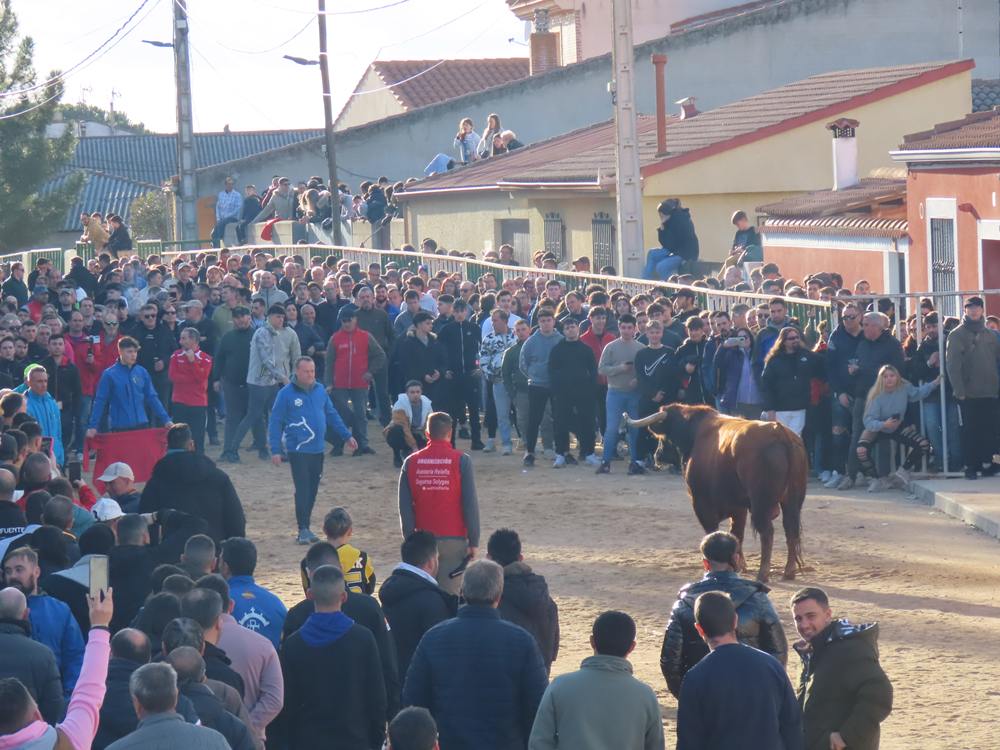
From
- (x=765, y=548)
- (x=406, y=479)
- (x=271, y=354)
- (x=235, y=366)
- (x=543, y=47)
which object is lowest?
(x=765, y=548)

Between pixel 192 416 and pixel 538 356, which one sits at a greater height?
pixel 538 356

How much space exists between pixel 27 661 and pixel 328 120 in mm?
30184

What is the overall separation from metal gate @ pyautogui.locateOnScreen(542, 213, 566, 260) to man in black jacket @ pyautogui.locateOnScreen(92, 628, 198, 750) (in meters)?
27.3

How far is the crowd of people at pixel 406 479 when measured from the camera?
6.61 m

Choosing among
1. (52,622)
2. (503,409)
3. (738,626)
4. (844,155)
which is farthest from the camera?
(844,155)

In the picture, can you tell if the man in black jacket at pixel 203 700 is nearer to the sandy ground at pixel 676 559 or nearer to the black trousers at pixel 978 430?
the sandy ground at pixel 676 559

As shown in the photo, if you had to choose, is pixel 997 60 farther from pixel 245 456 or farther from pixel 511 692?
pixel 511 692

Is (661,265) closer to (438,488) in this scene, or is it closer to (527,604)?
(438,488)

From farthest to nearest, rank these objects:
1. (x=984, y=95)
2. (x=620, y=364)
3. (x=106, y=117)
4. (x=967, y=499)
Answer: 1. (x=106, y=117)
2. (x=984, y=95)
3. (x=620, y=364)
4. (x=967, y=499)

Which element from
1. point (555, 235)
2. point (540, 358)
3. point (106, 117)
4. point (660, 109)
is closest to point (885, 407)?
point (540, 358)

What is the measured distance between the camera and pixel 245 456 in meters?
21.0

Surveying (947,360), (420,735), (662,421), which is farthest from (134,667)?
(947,360)

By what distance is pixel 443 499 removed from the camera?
1123cm

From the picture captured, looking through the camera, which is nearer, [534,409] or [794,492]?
[794,492]
